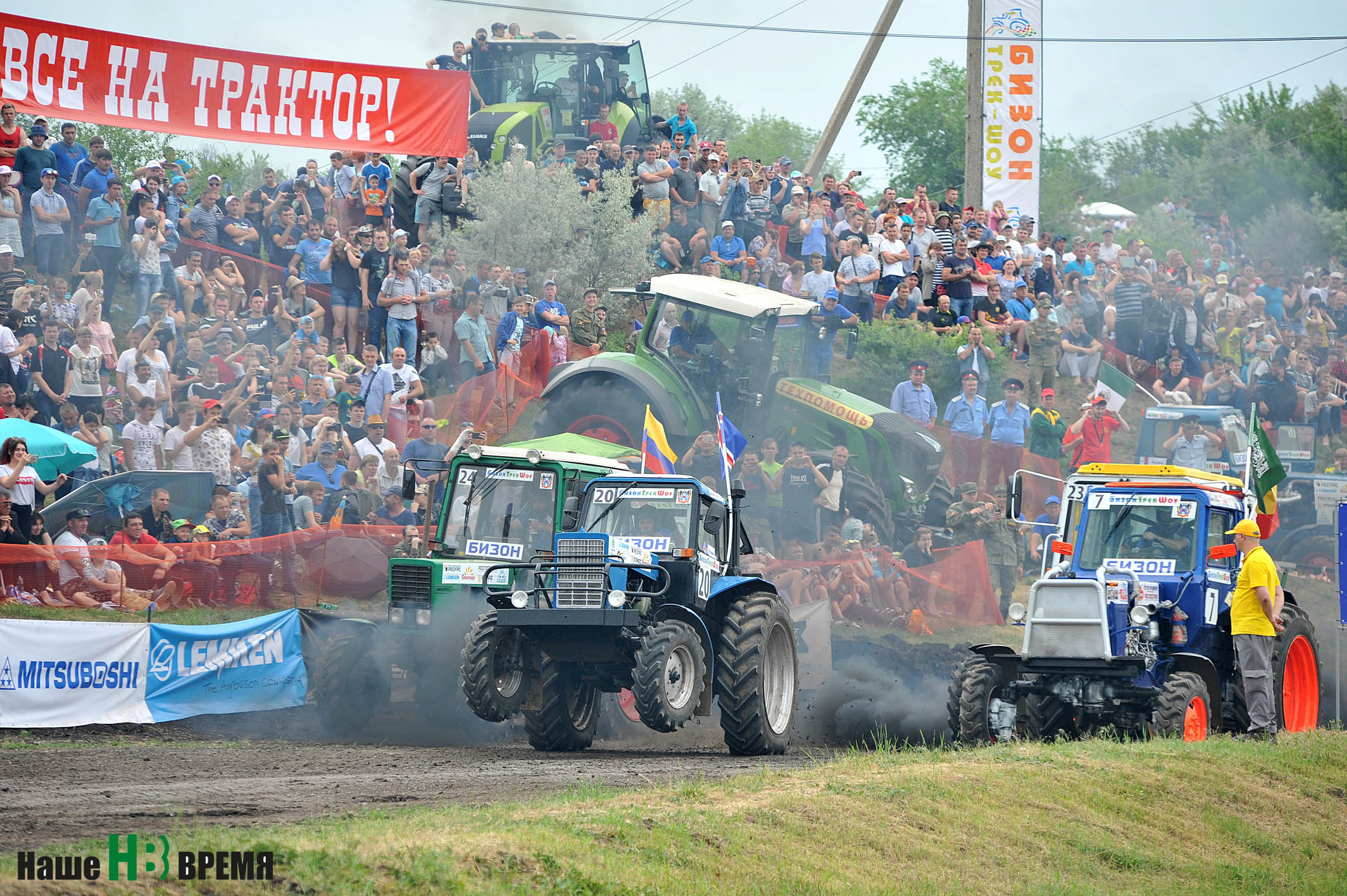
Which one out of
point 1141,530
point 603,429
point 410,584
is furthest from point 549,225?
point 1141,530

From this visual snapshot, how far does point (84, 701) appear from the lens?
42.7 feet

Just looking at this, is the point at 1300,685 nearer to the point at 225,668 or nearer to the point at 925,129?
the point at 225,668

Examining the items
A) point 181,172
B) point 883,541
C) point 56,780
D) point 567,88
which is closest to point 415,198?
point 181,172

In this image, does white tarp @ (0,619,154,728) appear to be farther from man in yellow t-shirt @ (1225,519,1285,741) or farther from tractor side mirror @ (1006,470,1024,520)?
man in yellow t-shirt @ (1225,519,1285,741)

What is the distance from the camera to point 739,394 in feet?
61.7

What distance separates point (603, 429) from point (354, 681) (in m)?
6.31

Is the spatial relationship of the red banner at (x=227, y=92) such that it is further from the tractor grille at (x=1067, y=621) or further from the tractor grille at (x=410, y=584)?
the tractor grille at (x=1067, y=621)

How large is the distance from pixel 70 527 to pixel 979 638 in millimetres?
10981

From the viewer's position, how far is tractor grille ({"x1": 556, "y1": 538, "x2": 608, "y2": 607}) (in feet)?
38.8

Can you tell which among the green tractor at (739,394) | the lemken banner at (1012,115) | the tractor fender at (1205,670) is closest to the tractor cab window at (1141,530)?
the tractor fender at (1205,670)

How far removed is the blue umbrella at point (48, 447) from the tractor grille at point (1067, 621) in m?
9.98

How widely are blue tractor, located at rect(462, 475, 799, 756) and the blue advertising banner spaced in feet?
9.53

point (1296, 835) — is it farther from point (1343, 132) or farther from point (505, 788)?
point (1343, 132)

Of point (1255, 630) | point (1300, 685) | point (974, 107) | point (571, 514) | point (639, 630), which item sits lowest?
point (1300, 685)
